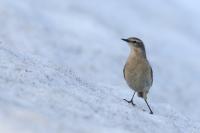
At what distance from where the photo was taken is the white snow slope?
11.9m

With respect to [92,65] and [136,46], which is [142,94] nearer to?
[136,46]

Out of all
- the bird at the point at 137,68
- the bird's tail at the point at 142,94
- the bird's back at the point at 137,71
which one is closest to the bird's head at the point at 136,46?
the bird at the point at 137,68

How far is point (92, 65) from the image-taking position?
88.3 feet

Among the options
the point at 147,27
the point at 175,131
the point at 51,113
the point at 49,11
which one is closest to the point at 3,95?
the point at 51,113

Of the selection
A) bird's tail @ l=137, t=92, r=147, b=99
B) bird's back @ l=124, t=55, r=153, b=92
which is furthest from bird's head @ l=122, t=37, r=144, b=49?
bird's tail @ l=137, t=92, r=147, b=99

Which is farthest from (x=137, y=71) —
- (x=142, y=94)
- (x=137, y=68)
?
(x=142, y=94)

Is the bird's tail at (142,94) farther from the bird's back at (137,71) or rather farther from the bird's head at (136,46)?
the bird's head at (136,46)

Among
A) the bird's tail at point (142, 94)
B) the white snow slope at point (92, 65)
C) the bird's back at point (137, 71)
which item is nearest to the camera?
the white snow slope at point (92, 65)

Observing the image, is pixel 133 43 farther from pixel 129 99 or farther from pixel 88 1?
pixel 88 1

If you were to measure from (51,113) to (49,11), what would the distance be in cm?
2094

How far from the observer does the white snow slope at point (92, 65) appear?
467 inches

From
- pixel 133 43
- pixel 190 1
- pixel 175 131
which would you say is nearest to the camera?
pixel 175 131

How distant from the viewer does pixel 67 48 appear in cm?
2803

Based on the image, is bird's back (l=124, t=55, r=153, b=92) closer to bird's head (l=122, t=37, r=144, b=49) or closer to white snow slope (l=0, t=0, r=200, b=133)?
bird's head (l=122, t=37, r=144, b=49)
